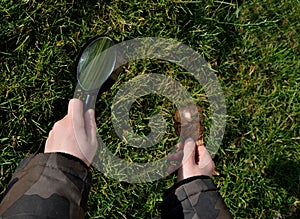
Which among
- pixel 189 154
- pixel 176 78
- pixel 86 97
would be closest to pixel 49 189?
pixel 86 97

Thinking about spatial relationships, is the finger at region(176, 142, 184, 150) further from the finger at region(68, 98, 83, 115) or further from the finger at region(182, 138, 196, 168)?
the finger at region(68, 98, 83, 115)

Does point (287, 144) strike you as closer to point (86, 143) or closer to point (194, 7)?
point (194, 7)

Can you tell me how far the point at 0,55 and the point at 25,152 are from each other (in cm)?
43

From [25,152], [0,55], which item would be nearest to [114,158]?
[25,152]

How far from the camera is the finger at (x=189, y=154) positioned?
205 centimetres

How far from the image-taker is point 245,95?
2.32 m

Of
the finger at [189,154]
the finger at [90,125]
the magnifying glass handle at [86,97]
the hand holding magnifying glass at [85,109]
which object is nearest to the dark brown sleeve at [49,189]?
the hand holding magnifying glass at [85,109]

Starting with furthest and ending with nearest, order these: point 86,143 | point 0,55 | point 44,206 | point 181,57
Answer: point 181,57 → point 0,55 → point 86,143 → point 44,206

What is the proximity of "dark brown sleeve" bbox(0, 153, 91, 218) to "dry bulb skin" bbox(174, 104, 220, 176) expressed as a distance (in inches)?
21.8

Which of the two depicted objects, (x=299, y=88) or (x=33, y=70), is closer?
(x=33, y=70)

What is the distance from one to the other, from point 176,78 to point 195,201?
24.5 inches

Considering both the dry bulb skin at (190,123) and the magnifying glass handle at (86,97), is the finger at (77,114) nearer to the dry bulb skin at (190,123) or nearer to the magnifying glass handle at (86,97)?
the magnifying glass handle at (86,97)

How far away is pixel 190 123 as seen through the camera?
2176 millimetres

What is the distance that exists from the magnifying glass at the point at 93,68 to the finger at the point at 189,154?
43cm
